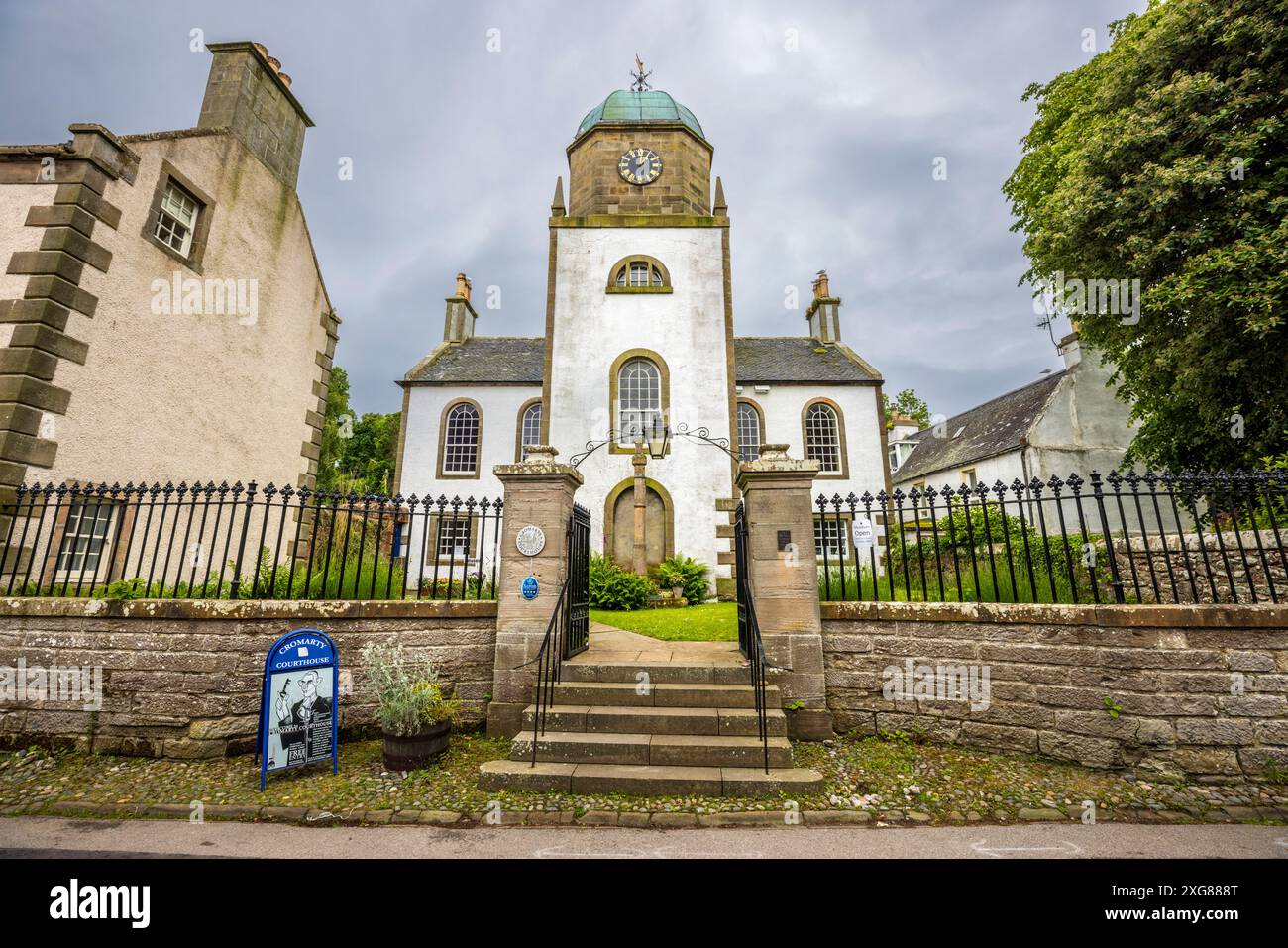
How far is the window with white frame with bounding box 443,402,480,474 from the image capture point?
20.1m

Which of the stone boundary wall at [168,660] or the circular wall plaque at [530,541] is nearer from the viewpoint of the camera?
the stone boundary wall at [168,660]

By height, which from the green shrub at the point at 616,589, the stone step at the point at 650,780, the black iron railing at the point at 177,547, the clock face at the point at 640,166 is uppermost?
the clock face at the point at 640,166

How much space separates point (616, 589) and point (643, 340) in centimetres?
749

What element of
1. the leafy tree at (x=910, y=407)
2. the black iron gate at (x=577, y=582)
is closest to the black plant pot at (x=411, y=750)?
the black iron gate at (x=577, y=582)

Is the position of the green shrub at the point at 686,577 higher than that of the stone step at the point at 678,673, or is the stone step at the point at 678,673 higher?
the green shrub at the point at 686,577

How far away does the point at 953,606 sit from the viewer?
538 centimetres

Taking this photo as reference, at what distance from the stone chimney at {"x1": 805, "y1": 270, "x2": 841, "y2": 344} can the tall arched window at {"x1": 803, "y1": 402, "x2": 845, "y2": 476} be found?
4.49 m

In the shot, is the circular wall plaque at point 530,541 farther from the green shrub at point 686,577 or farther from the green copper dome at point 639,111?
the green copper dome at point 639,111

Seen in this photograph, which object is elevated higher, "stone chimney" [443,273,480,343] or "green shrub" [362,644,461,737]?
"stone chimney" [443,273,480,343]

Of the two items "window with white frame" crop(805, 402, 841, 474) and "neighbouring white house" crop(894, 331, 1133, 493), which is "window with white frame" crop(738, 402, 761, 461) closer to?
"window with white frame" crop(805, 402, 841, 474)

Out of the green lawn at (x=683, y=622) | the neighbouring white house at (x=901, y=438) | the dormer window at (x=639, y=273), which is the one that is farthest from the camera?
the neighbouring white house at (x=901, y=438)

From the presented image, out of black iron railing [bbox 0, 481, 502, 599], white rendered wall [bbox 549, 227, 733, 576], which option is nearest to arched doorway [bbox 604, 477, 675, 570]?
white rendered wall [bbox 549, 227, 733, 576]

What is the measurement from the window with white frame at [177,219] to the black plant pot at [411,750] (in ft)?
27.6

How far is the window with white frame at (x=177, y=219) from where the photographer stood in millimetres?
8141
